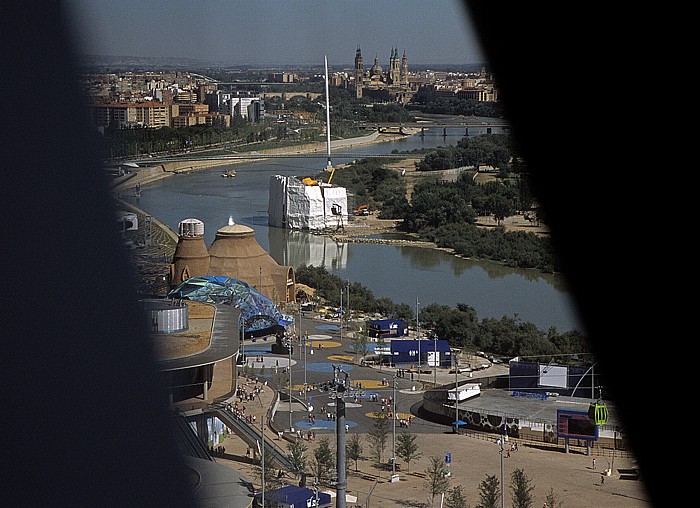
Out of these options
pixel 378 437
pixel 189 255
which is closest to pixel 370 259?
pixel 189 255

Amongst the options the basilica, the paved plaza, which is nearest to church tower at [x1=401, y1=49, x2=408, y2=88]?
the basilica

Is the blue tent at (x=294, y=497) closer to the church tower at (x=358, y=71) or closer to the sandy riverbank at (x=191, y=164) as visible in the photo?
the sandy riverbank at (x=191, y=164)

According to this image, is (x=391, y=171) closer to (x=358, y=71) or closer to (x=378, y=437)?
(x=358, y=71)

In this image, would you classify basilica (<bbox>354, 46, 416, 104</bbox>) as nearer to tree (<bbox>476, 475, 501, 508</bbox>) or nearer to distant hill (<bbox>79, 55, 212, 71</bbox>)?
distant hill (<bbox>79, 55, 212, 71</bbox>)

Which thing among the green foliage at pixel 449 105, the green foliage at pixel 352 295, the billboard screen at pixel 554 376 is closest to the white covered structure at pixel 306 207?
the green foliage at pixel 449 105

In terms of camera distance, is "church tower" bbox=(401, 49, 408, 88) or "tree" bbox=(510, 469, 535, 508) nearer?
"tree" bbox=(510, 469, 535, 508)

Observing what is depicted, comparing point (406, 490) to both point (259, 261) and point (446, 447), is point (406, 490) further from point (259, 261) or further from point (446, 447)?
point (259, 261)
